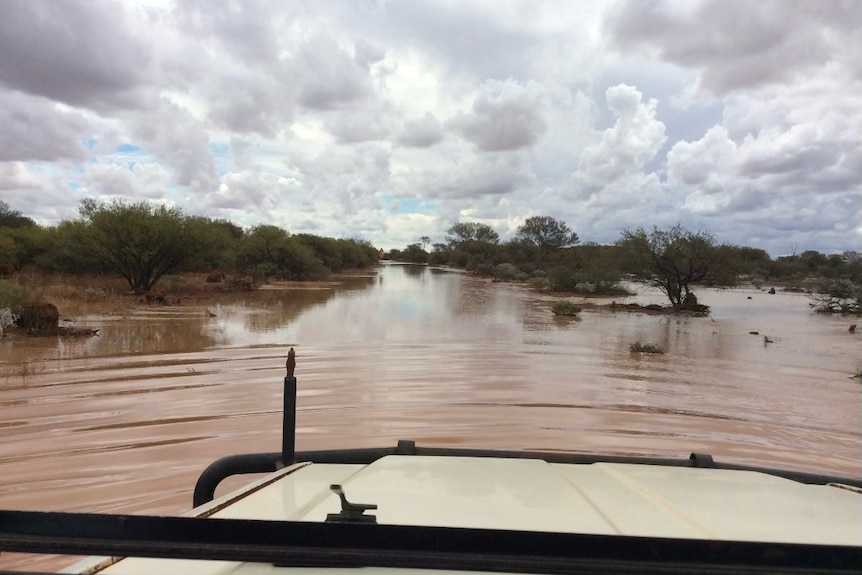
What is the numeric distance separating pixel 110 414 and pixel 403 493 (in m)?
7.14

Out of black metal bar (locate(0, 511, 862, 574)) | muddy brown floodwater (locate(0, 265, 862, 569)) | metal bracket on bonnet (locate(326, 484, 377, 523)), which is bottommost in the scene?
muddy brown floodwater (locate(0, 265, 862, 569))

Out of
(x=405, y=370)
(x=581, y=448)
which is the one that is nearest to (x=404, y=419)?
(x=581, y=448)

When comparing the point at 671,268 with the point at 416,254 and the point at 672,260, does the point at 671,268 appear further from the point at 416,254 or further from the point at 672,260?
the point at 416,254

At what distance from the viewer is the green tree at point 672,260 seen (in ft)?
94.2

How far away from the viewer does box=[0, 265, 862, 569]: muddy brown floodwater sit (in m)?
6.51

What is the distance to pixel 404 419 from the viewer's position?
8.34 meters

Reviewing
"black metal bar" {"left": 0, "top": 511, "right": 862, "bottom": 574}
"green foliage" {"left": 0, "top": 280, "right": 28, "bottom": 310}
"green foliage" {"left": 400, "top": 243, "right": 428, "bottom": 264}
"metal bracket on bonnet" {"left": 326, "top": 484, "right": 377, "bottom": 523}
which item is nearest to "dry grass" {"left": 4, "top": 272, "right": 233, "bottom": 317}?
"green foliage" {"left": 0, "top": 280, "right": 28, "bottom": 310}

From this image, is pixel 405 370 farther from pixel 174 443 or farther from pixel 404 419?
pixel 174 443

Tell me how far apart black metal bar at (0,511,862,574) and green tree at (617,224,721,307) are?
2969 centimetres

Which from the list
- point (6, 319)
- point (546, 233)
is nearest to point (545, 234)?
point (546, 233)

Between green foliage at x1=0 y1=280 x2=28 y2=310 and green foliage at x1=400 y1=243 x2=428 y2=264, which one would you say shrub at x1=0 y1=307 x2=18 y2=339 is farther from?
green foliage at x1=400 y1=243 x2=428 y2=264

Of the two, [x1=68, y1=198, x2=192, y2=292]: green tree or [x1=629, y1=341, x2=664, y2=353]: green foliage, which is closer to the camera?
[x1=629, y1=341, x2=664, y2=353]: green foliage

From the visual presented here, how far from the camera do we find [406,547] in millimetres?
1261

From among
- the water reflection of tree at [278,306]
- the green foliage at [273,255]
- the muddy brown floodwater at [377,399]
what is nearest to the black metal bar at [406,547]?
the muddy brown floodwater at [377,399]
